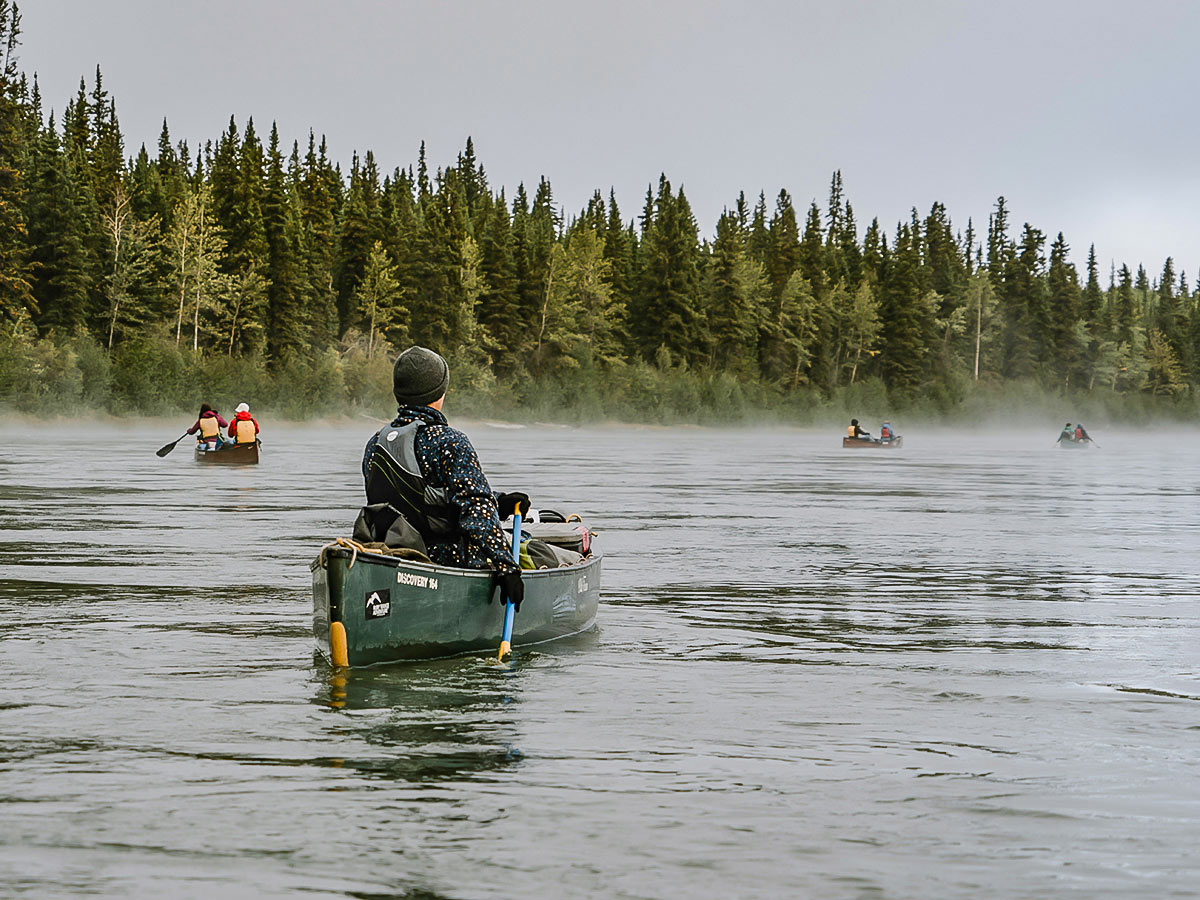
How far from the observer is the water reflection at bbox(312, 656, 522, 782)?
725 centimetres

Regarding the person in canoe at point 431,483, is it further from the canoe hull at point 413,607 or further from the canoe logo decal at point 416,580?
the canoe logo decal at point 416,580

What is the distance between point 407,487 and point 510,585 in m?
0.89

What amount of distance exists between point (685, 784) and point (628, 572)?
9.19 metres

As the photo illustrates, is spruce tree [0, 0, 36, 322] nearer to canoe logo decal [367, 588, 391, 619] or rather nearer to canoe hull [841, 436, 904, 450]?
canoe hull [841, 436, 904, 450]

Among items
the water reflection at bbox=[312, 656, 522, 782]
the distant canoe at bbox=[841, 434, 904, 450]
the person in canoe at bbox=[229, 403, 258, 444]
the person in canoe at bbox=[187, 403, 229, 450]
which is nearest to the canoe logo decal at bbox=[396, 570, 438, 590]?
the water reflection at bbox=[312, 656, 522, 782]

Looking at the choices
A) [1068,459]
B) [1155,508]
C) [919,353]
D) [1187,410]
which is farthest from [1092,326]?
[1155,508]

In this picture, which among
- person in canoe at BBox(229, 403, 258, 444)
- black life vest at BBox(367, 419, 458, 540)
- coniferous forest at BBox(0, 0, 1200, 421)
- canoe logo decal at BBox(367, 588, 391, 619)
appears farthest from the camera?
coniferous forest at BBox(0, 0, 1200, 421)

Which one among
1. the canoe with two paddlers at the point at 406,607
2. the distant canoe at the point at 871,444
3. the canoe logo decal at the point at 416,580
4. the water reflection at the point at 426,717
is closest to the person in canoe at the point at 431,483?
the canoe with two paddlers at the point at 406,607

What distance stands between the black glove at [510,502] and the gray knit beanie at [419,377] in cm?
104

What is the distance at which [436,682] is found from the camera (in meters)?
9.34

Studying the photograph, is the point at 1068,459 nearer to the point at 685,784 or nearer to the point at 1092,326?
the point at 685,784

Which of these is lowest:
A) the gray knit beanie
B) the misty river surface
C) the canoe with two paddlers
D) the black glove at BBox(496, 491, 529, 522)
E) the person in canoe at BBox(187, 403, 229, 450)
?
the misty river surface

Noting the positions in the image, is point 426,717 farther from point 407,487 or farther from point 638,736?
point 407,487

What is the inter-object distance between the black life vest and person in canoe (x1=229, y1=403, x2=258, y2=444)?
29233 mm
